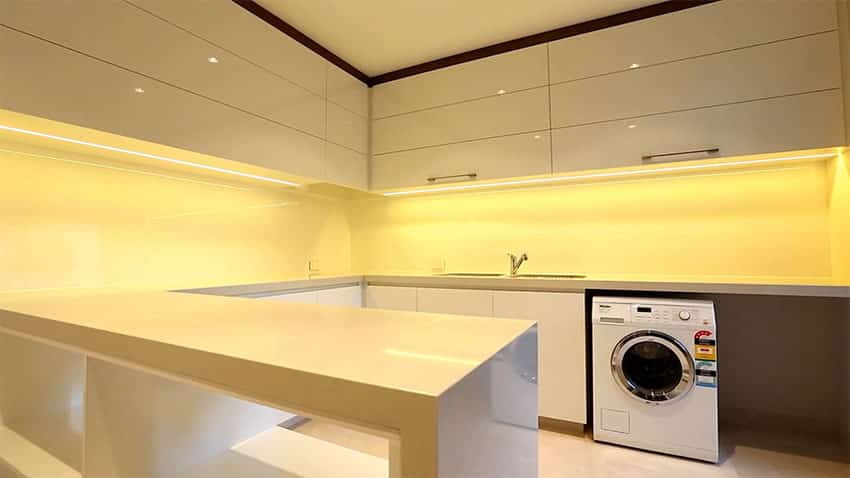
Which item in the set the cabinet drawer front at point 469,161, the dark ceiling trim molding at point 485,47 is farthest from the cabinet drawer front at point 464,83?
the cabinet drawer front at point 469,161

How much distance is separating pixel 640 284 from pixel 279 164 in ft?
6.99

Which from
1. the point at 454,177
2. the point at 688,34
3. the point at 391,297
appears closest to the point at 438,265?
the point at 391,297

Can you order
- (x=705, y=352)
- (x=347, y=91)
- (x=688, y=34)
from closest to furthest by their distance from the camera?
(x=705, y=352) → (x=688, y=34) → (x=347, y=91)

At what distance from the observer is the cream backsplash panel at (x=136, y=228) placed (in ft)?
5.36

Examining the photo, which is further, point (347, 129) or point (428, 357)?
point (347, 129)

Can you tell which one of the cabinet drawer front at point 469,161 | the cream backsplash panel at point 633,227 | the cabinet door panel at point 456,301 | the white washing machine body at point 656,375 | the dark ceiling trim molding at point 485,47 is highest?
the dark ceiling trim molding at point 485,47

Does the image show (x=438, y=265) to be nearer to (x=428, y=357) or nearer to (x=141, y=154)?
(x=141, y=154)

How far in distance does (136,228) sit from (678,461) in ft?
9.82

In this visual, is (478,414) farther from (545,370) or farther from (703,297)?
(703,297)

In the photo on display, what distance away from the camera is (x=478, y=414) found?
439 mm

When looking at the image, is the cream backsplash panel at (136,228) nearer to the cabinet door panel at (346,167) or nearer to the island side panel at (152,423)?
the cabinet door panel at (346,167)

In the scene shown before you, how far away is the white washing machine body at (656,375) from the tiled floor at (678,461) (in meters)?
0.07

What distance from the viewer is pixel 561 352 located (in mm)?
2168

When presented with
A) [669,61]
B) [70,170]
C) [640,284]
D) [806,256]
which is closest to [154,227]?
[70,170]
